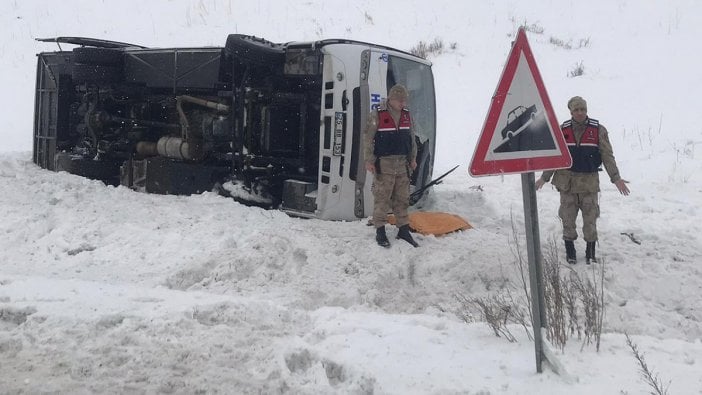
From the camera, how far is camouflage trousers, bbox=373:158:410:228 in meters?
6.46

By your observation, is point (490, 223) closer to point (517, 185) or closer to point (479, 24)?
point (517, 185)

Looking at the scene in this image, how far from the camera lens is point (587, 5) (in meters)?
21.8

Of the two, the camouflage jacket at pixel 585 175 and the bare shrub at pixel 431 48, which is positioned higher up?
the bare shrub at pixel 431 48

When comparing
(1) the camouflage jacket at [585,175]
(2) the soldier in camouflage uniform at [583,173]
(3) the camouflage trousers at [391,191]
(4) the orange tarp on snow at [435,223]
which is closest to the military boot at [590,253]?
(2) the soldier in camouflage uniform at [583,173]

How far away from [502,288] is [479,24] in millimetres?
A: 16573

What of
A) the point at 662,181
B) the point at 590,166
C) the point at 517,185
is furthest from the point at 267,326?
the point at 662,181

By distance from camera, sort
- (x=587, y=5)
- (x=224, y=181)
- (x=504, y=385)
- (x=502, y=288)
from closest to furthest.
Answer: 1. (x=504, y=385)
2. (x=502, y=288)
3. (x=224, y=181)
4. (x=587, y=5)

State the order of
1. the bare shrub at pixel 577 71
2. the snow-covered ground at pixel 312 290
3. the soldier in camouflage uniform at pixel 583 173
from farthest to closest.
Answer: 1. the bare shrub at pixel 577 71
2. the soldier in camouflage uniform at pixel 583 173
3. the snow-covered ground at pixel 312 290

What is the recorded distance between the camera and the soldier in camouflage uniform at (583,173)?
242 inches

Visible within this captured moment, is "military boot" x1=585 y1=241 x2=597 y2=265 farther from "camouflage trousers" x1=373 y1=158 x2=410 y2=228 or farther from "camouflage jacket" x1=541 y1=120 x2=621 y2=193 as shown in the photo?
"camouflage trousers" x1=373 y1=158 x2=410 y2=228

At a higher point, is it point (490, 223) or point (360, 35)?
point (360, 35)

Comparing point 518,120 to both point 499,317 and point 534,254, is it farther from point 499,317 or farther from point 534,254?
point 499,317

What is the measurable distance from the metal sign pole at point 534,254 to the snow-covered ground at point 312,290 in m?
0.21

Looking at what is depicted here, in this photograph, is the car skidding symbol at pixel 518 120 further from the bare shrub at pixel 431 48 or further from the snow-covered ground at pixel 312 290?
the bare shrub at pixel 431 48
